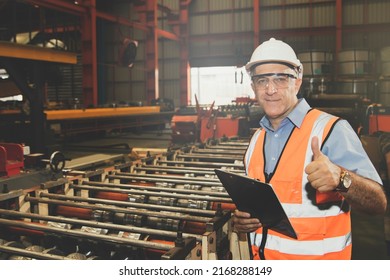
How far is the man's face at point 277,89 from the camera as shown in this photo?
155 cm

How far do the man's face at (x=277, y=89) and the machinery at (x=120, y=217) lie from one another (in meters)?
0.65

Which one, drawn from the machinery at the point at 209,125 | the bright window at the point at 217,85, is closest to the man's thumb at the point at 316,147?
the machinery at the point at 209,125

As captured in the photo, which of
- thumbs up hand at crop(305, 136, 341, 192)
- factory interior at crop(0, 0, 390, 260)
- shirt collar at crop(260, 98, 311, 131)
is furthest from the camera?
factory interior at crop(0, 0, 390, 260)

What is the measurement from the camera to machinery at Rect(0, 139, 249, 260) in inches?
71.5

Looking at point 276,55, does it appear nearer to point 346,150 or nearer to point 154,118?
point 346,150

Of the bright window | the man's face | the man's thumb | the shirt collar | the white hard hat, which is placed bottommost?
the man's thumb

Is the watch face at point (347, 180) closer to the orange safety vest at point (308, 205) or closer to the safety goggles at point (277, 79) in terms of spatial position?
→ the orange safety vest at point (308, 205)

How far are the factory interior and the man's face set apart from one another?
657mm

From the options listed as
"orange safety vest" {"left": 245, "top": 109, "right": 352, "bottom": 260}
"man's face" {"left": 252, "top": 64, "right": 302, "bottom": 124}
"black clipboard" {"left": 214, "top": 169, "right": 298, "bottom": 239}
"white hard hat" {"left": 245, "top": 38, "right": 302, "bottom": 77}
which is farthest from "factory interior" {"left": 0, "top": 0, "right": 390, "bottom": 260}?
"white hard hat" {"left": 245, "top": 38, "right": 302, "bottom": 77}

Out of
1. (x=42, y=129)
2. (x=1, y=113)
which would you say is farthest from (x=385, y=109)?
(x=1, y=113)

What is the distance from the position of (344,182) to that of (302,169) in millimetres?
224

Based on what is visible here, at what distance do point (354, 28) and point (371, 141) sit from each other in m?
9.32

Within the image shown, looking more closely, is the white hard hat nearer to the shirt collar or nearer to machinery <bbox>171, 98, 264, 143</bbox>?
the shirt collar
